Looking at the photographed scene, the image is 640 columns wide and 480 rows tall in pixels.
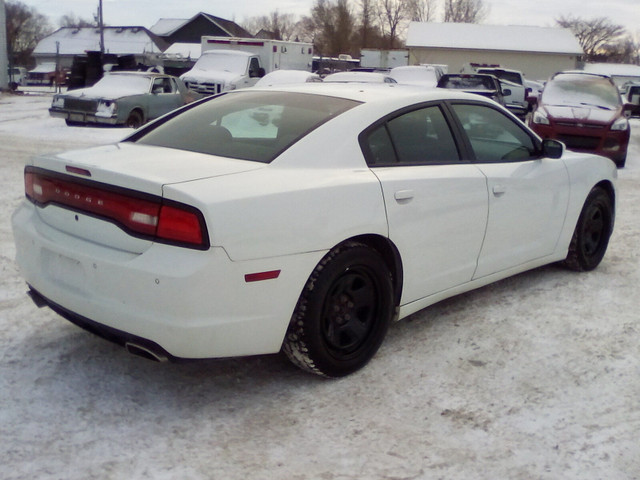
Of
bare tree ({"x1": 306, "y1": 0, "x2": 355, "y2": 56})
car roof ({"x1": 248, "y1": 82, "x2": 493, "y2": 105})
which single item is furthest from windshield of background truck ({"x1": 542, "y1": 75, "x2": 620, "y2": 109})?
bare tree ({"x1": 306, "y1": 0, "x2": 355, "y2": 56})

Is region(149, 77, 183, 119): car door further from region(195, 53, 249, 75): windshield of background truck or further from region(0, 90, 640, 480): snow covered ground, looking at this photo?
region(0, 90, 640, 480): snow covered ground

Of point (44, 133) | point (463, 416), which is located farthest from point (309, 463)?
point (44, 133)

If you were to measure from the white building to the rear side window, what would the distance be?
47.5 m

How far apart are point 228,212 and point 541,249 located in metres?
2.74

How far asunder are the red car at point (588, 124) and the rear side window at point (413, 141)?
8.94m

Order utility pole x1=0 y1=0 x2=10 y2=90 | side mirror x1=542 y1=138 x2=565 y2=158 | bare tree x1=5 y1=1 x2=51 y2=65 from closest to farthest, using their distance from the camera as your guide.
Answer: side mirror x1=542 y1=138 x2=565 y2=158, utility pole x1=0 y1=0 x2=10 y2=90, bare tree x1=5 y1=1 x2=51 y2=65

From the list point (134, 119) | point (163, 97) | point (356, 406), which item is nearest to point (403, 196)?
point (356, 406)

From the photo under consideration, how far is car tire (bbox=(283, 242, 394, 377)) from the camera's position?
3.27 meters

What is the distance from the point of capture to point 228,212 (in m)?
2.92

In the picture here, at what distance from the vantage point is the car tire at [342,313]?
3268 mm

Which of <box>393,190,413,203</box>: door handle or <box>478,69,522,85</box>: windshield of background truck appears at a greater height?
<box>478,69,522,85</box>: windshield of background truck

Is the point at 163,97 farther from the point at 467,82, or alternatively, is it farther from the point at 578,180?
the point at 578,180

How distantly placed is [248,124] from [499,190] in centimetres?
156

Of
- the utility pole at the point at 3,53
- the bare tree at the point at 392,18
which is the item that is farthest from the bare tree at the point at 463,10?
the utility pole at the point at 3,53
